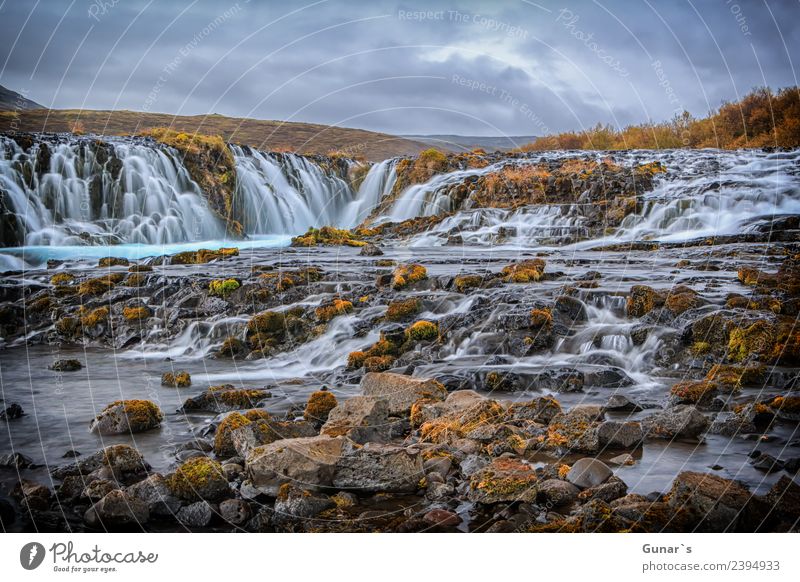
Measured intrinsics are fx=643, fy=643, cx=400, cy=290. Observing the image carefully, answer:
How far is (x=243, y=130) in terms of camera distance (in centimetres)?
4281

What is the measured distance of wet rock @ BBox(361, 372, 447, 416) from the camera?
768cm

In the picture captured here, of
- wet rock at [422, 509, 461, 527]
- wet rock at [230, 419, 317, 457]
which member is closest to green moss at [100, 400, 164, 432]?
wet rock at [230, 419, 317, 457]

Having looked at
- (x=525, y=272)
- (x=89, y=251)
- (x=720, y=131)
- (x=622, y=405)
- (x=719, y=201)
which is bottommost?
(x=622, y=405)

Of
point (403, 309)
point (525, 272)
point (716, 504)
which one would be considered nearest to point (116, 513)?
point (716, 504)

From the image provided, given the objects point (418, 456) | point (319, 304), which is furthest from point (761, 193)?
point (418, 456)

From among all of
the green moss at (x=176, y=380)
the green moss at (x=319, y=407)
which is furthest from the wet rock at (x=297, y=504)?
the green moss at (x=176, y=380)

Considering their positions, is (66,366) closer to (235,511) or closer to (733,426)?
(235,511)

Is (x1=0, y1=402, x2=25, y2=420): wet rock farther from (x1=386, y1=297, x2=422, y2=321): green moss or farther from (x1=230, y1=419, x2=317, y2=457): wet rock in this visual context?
(x1=386, y1=297, x2=422, y2=321): green moss

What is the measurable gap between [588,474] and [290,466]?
98.2 inches

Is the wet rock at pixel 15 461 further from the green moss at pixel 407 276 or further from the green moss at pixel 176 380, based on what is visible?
the green moss at pixel 407 276

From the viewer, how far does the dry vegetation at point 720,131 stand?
1105 inches

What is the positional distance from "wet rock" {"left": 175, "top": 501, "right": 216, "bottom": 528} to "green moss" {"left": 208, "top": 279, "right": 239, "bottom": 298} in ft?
32.8

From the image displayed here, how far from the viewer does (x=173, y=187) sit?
2702 cm

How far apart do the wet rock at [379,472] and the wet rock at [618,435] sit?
1.97m
